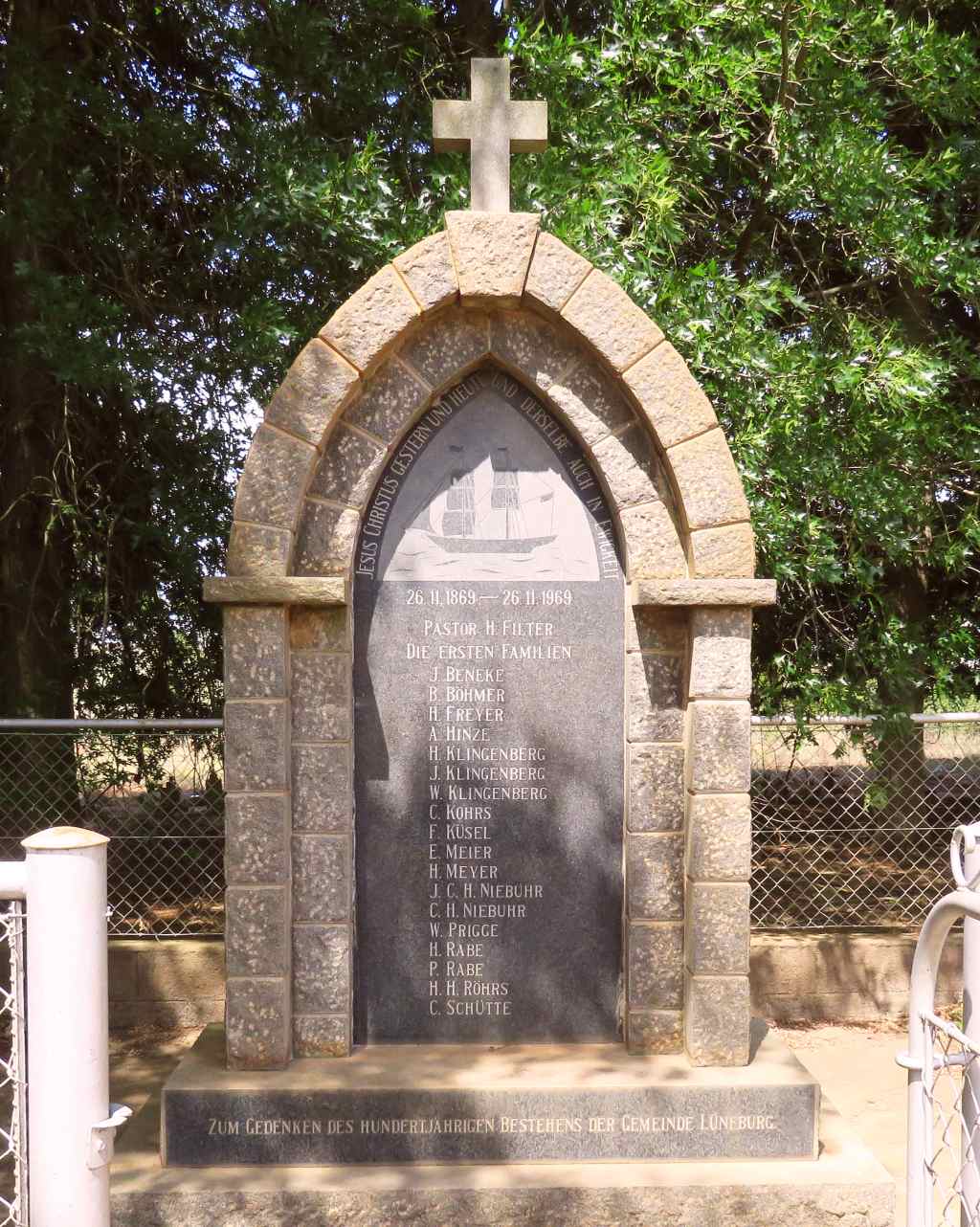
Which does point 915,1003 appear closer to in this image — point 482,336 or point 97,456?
point 482,336

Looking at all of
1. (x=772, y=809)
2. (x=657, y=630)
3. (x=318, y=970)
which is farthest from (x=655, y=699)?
(x=772, y=809)

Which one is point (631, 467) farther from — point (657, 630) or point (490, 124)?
point (490, 124)

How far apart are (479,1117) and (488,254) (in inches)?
109

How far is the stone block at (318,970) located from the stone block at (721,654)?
1.48m

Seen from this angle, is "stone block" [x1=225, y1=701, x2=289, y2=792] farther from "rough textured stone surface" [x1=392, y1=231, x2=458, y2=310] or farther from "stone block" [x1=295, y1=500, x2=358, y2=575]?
"rough textured stone surface" [x1=392, y1=231, x2=458, y2=310]

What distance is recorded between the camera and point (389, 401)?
3.86m

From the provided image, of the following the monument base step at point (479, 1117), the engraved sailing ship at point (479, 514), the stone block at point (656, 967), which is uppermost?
the engraved sailing ship at point (479, 514)

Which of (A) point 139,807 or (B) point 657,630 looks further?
(A) point 139,807

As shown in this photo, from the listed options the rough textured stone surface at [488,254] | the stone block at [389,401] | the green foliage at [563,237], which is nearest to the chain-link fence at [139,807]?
the green foliage at [563,237]

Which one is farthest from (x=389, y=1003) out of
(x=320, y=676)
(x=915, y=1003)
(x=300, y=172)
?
(x=300, y=172)

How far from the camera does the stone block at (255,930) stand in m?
3.68

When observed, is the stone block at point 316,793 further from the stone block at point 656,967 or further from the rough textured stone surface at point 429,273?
the rough textured stone surface at point 429,273

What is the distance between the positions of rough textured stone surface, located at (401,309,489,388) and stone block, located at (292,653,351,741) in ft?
3.35

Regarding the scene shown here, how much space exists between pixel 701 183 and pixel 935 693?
3.27 metres
